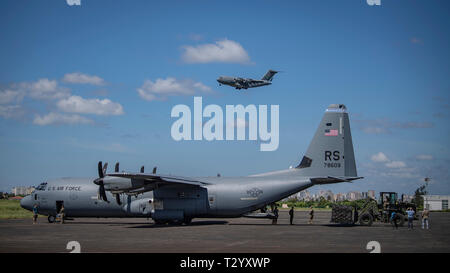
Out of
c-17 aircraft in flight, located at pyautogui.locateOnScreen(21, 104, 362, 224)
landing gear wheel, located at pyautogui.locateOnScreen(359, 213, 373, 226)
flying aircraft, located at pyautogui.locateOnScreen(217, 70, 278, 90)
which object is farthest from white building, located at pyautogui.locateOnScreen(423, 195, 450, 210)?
c-17 aircraft in flight, located at pyautogui.locateOnScreen(21, 104, 362, 224)

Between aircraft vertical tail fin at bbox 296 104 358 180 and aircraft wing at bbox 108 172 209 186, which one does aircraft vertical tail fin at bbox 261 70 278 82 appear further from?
aircraft wing at bbox 108 172 209 186

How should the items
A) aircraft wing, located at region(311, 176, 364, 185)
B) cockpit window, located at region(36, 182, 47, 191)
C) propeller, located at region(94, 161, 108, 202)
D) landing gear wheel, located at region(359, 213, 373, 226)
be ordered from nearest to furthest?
1. aircraft wing, located at region(311, 176, 364, 185)
2. propeller, located at region(94, 161, 108, 202)
3. landing gear wheel, located at region(359, 213, 373, 226)
4. cockpit window, located at region(36, 182, 47, 191)

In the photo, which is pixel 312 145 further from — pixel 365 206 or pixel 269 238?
pixel 269 238

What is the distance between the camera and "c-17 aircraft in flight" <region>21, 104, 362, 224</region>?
32.2 metres

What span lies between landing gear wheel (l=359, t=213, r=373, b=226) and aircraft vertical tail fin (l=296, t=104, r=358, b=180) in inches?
171

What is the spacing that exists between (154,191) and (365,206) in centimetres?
1682

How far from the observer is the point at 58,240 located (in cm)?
A: 2194

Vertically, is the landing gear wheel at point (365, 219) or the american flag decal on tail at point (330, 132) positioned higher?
the american flag decal on tail at point (330, 132)

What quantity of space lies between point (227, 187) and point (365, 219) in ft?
37.6

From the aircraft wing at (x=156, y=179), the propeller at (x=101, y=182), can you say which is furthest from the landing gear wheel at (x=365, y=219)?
the propeller at (x=101, y=182)

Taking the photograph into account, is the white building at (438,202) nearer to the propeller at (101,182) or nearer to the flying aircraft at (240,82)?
the flying aircraft at (240,82)

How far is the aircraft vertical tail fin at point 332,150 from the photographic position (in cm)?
3244

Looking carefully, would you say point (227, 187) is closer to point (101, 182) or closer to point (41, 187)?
point (101, 182)
